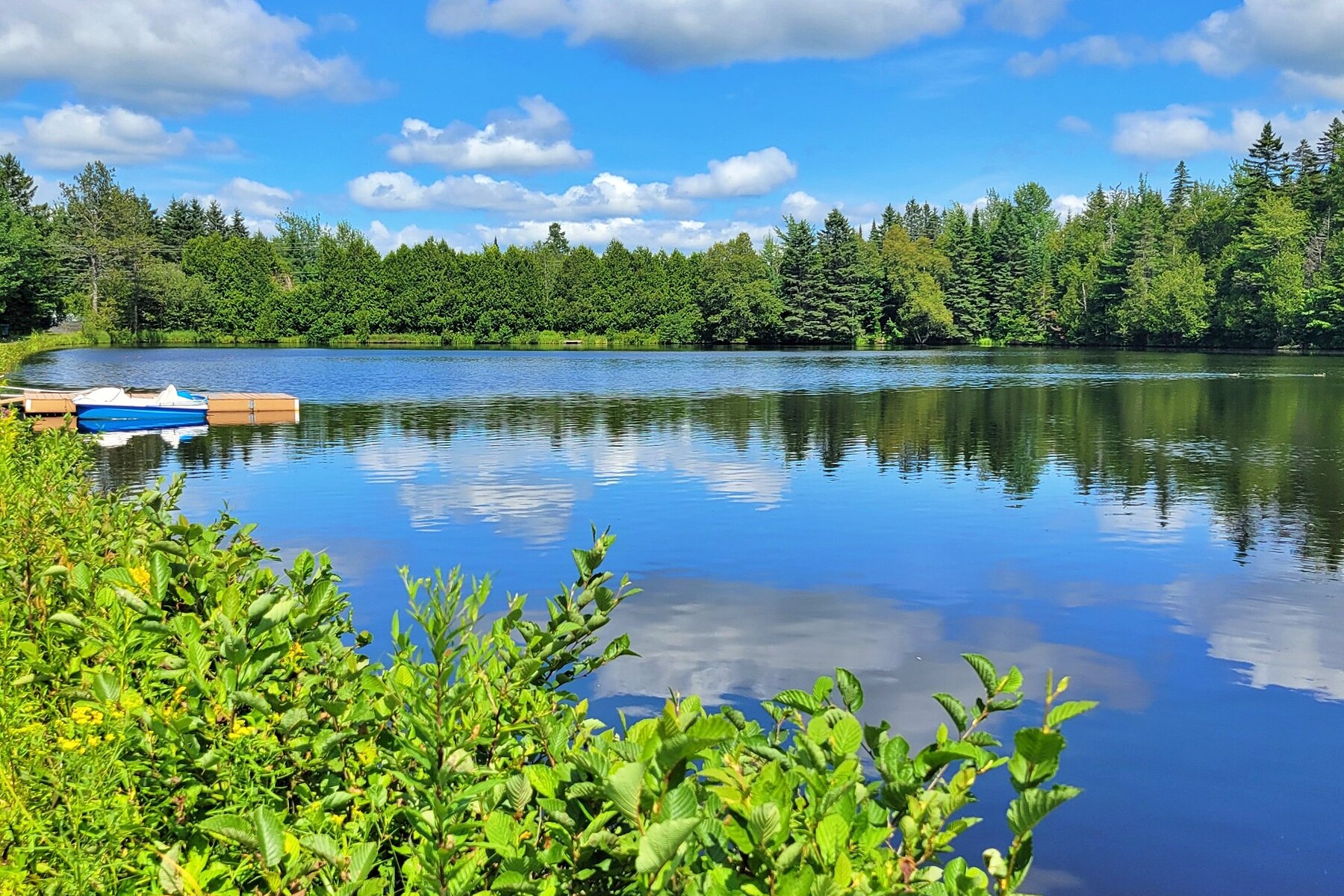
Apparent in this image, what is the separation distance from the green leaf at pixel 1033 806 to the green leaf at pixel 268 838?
124 centimetres

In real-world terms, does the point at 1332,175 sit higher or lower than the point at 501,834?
higher

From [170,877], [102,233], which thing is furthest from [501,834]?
[102,233]

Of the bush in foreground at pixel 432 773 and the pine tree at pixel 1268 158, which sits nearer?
the bush in foreground at pixel 432 773

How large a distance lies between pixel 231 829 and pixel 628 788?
0.70 meters

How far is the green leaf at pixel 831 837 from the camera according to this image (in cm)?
174

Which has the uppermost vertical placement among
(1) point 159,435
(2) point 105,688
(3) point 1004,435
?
(2) point 105,688

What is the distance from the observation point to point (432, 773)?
2.04 metres

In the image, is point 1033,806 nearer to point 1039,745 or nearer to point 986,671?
point 1039,745

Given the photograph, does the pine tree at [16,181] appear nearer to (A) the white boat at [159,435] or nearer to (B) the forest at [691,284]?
(B) the forest at [691,284]

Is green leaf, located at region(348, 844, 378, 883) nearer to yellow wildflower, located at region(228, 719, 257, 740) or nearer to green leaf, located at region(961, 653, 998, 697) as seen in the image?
yellow wildflower, located at region(228, 719, 257, 740)

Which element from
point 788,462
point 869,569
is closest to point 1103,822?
point 869,569

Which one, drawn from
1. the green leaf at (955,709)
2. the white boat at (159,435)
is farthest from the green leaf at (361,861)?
the white boat at (159,435)

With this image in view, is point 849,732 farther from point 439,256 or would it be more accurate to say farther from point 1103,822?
point 439,256

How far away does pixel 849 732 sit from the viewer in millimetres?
2088
